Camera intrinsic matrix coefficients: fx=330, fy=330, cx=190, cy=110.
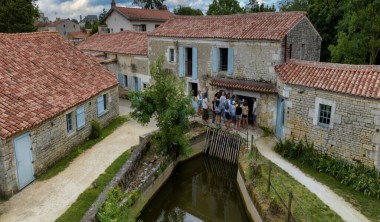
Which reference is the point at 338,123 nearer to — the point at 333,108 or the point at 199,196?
the point at 333,108

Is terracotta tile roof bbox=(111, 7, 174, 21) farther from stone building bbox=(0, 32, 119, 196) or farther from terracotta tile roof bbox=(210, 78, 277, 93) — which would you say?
terracotta tile roof bbox=(210, 78, 277, 93)

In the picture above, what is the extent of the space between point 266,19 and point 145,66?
31.6ft

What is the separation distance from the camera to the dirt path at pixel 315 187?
1067cm

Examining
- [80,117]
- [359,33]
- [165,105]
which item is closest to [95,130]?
[80,117]

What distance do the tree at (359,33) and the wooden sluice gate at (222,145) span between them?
9.66 m

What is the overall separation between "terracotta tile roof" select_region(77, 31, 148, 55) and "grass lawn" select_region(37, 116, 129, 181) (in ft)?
21.1

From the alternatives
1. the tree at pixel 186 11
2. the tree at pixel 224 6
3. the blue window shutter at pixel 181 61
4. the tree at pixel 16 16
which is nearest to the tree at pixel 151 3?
the tree at pixel 186 11

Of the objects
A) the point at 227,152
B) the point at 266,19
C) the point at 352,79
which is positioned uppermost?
the point at 266,19

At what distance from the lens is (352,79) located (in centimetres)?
1380

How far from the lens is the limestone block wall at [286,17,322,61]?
696 inches

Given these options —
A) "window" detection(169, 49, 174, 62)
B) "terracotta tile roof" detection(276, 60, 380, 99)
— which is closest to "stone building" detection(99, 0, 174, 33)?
"window" detection(169, 49, 174, 62)

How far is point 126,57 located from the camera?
25594 millimetres

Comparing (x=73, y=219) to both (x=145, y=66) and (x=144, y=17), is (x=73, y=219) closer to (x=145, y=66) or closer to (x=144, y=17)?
(x=145, y=66)

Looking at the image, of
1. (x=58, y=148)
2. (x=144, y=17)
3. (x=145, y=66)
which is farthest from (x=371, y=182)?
(x=144, y=17)
